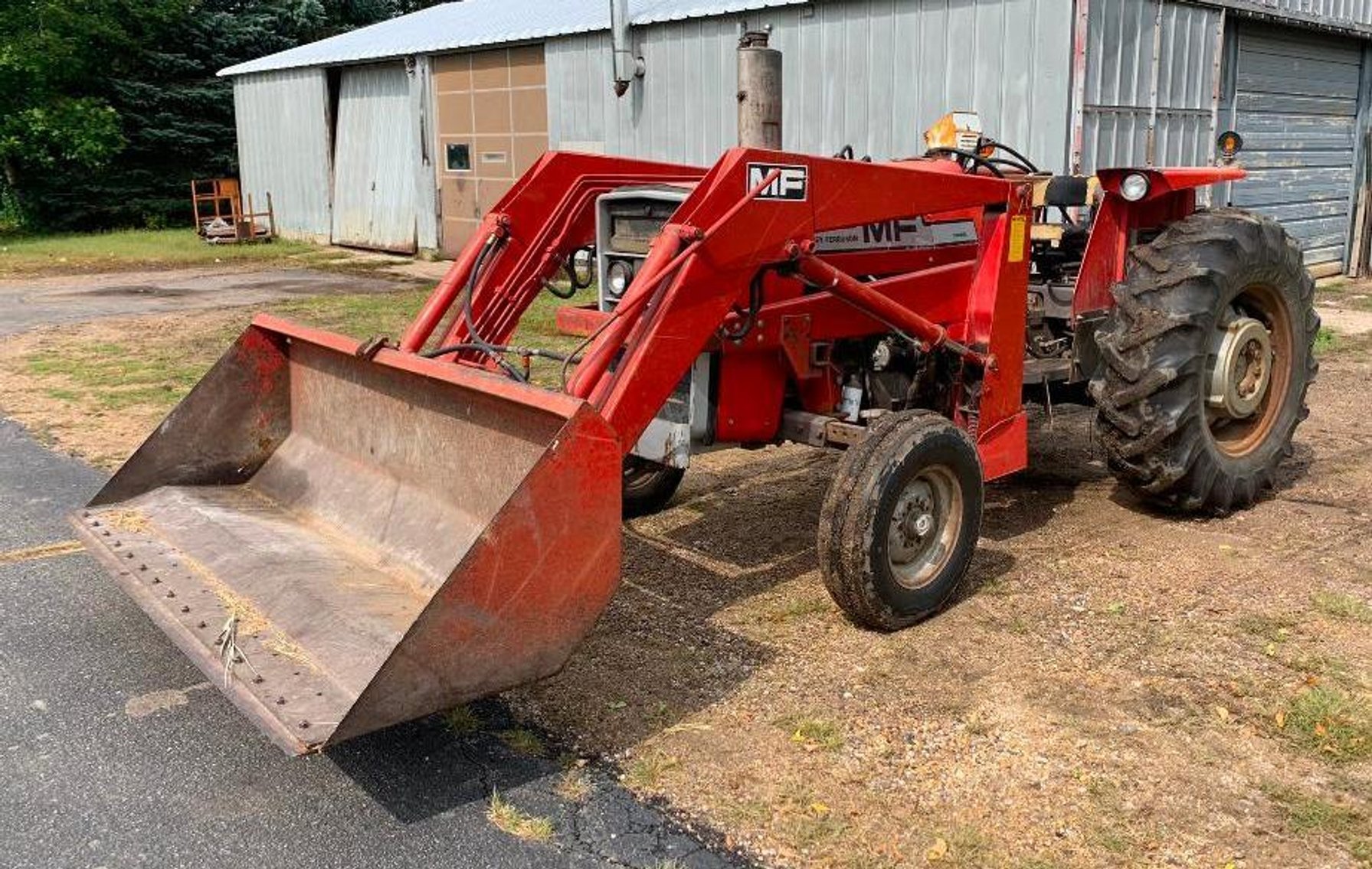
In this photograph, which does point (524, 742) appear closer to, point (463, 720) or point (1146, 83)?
point (463, 720)

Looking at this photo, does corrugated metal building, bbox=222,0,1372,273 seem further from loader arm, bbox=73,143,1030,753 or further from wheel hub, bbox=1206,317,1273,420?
loader arm, bbox=73,143,1030,753

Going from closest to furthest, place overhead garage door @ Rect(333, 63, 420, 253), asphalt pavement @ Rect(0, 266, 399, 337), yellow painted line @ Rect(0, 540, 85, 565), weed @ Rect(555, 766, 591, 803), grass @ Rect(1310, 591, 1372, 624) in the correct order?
weed @ Rect(555, 766, 591, 803)
grass @ Rect(1310, 591, 1372, 624)
yellow painted line @ Rect(0, 540, 85, 565)
asphalt pavement @ Rect(0, 266, 399, 337)
overhead garage door @ Rect(333, 63, 420, 253)

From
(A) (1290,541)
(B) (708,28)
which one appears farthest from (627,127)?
(A) (1290,541)

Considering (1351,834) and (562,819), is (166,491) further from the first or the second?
(1351,834)

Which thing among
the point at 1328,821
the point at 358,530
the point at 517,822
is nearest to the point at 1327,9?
the point at 1328,821

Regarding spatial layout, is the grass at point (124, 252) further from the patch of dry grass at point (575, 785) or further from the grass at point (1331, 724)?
the grass at point (1331, 724)

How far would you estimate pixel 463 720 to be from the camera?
3857mm

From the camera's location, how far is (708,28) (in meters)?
13.7

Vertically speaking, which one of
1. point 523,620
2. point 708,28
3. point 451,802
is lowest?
point 451,802

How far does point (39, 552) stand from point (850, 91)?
8.92 metres

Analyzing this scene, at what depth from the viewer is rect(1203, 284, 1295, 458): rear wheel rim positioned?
5.57m

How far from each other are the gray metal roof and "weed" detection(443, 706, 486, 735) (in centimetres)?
1006

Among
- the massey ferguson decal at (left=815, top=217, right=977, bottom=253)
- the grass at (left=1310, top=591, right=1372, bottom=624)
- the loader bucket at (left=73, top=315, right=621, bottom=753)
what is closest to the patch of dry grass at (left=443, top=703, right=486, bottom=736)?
the loader bucket at (left=73, top=315, right=621, bottom=753)

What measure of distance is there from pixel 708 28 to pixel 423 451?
1041cm
